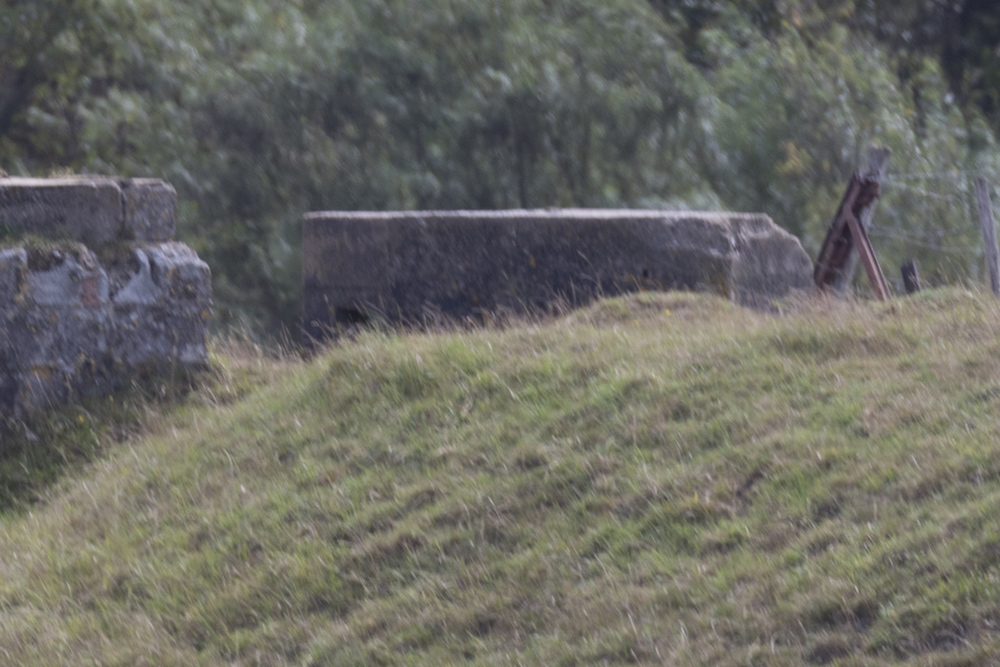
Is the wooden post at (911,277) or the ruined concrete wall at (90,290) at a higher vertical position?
the ruined concrete wall at (90,290)

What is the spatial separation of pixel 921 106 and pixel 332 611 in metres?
15.4

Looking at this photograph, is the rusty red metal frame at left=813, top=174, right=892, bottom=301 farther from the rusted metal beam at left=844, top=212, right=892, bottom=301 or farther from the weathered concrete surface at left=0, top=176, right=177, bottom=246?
the weathered concrete surface at left=0, top=176, right=177, bottom=246

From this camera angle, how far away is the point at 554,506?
3805 mm

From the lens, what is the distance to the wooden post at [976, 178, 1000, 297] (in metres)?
7.09

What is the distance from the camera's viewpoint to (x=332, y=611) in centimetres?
362

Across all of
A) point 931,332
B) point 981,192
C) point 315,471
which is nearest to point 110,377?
point 315,471

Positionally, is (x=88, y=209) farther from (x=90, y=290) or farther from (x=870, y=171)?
(x=870, y=171)

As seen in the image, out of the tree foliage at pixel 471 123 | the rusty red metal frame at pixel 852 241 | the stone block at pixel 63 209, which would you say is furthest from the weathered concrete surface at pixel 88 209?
the tree foliage at pixel 471 123

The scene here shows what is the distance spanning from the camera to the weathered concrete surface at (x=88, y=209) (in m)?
5.56

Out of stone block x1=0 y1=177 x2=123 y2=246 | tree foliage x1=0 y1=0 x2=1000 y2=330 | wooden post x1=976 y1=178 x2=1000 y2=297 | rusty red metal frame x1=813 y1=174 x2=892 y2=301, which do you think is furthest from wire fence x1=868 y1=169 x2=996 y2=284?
stone block x1=0 y1=177 x2=123 y2=246

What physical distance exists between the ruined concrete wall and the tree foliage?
7351 mm

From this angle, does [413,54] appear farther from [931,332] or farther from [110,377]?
[931,332]

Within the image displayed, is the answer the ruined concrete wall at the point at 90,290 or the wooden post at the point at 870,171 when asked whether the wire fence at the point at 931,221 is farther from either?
the ruined concrete wall at the point at 90,290

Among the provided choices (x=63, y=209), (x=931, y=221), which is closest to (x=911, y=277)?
(x=63, y=209)
